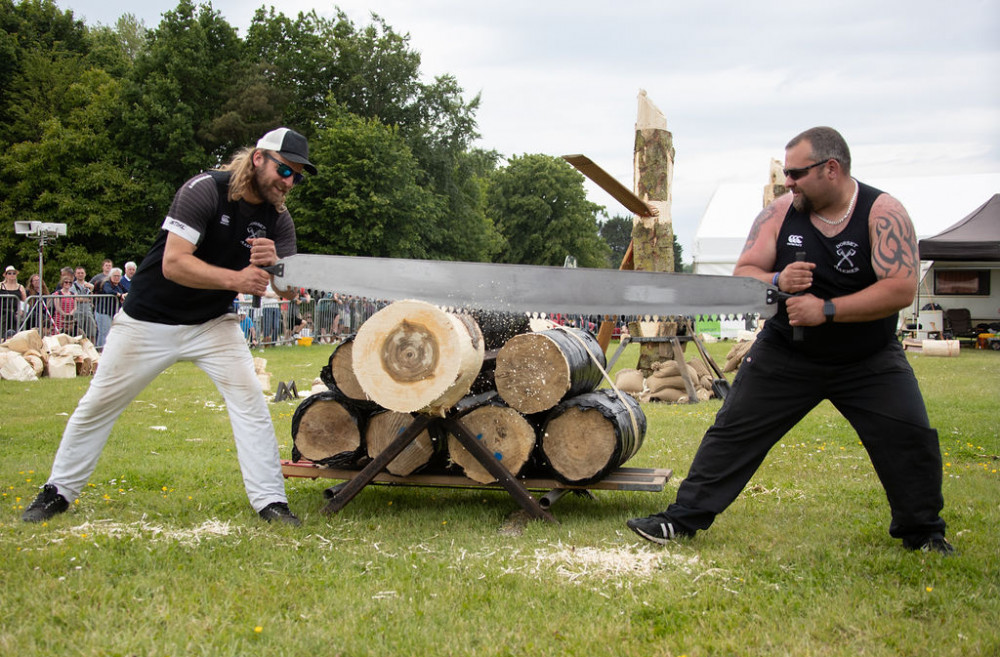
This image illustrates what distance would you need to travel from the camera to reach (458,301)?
474 cm

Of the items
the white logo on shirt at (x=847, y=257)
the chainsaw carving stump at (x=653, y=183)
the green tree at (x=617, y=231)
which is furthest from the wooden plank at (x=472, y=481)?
the green tree at (x=617, y=231)

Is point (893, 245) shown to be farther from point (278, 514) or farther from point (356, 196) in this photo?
point (356, 196)

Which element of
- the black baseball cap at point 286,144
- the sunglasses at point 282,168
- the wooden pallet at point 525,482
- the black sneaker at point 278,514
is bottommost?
the black sneaker at point 278,514

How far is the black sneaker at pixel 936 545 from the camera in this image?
4168 mm

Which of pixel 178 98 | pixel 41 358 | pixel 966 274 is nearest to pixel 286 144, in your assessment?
pixel 41 358

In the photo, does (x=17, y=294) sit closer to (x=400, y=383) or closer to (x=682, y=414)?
(x=682, y=414)

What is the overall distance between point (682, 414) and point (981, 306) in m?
21.4

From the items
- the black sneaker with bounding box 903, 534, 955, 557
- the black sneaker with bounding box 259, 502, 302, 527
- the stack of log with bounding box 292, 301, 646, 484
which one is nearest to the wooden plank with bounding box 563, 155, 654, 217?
the stack of log with bounding box 292, 301, 646, 484

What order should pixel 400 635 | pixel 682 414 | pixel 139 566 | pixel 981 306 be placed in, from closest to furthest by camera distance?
pixel 400 635 → pixel 139 566 → pixel 682 414 → pixel 981 306

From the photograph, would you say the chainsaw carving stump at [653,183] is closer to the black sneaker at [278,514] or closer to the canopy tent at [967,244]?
the black sneaker at [278,514]

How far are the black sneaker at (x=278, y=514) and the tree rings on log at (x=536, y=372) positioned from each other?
1.40 meters

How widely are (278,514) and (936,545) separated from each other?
3492 mm

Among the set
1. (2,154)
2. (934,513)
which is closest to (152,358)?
(934,513)

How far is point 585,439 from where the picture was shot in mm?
4926
